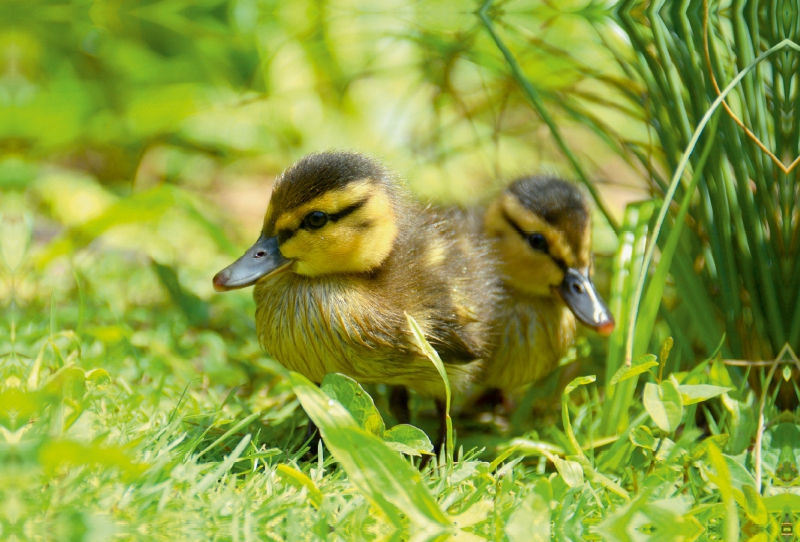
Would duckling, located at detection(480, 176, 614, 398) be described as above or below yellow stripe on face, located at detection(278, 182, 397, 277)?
below

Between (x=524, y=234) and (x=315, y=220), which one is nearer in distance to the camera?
(x=315, y=220)

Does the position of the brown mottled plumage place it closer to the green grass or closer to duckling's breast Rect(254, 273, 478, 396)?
duckling's breast Rect(254, 273, 478, 396)

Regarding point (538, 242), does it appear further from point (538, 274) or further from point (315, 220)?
point (315, 220)

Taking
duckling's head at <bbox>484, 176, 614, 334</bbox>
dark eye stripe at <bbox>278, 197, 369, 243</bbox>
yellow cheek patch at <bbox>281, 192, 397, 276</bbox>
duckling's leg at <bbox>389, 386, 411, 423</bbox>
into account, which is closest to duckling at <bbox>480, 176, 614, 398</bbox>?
duckling's head at <bbox>484, 176, 614, 334</bbox>

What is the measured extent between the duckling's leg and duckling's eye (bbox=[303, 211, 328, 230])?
70 centimetres

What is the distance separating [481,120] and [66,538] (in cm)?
329

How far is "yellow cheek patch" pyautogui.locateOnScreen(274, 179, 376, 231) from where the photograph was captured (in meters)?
1.83

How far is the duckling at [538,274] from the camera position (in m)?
2.27

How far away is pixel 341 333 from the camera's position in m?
1.84

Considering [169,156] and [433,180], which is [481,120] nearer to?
[433,180]

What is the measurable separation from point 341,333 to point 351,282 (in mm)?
146

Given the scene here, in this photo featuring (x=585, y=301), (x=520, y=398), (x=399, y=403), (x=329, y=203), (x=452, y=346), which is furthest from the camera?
(x=520, y=398)

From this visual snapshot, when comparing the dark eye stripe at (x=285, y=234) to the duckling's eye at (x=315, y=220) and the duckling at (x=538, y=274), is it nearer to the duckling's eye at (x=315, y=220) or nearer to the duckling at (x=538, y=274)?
the duckling's eye at (x=315, y=220)

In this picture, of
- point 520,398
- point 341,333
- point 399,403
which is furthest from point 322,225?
point 520,398
